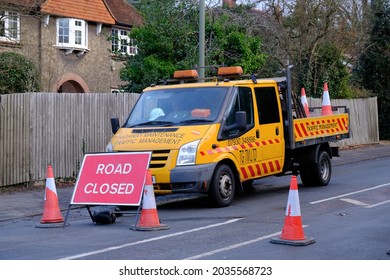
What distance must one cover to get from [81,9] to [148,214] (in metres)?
22.1

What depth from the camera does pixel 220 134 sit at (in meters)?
12.3

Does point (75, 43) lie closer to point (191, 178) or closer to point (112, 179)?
point (191, 178)

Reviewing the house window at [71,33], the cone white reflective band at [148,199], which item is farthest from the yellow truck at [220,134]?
the house window at [71,33]

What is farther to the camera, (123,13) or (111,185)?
(123,13)

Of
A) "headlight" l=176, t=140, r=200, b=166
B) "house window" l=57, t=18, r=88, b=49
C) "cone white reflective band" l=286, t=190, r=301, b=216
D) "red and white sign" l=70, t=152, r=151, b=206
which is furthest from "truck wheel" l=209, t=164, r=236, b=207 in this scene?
"house window" l=57, t=18, r=88, b=49

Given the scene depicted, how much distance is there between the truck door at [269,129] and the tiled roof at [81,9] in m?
16.3

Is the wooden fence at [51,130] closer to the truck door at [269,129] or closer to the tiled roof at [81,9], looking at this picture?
the truck door at [269,129]

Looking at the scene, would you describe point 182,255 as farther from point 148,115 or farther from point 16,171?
point 16,171

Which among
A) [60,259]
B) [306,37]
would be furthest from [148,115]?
[306,37]

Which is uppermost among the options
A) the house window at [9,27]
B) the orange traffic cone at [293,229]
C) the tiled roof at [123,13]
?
the tiled roof at [123,13]

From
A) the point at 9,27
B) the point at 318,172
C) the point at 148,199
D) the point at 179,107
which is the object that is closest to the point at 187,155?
the point at 179,107

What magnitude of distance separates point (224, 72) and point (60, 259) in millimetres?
6837

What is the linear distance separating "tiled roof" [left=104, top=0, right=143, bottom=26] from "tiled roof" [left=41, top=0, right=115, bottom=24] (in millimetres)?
1173

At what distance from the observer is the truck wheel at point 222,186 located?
1198 cm
